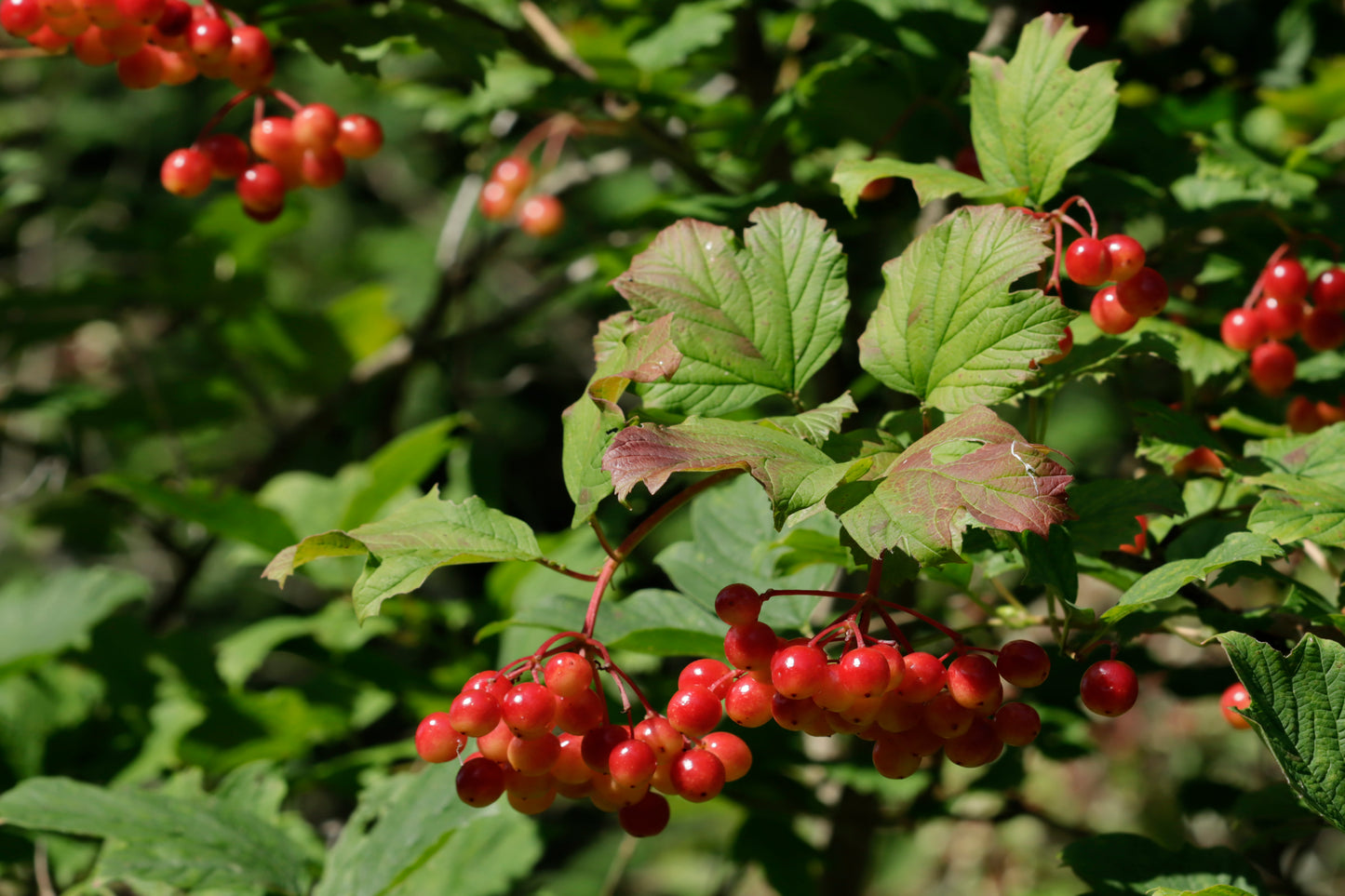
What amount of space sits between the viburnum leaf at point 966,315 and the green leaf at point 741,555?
250mm

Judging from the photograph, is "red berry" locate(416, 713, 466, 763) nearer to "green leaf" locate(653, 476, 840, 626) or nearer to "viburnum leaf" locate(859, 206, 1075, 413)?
"green leaf" locate(653, 476, 840, 626)

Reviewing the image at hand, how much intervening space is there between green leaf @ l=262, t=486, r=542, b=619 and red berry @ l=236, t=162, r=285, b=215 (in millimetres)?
784

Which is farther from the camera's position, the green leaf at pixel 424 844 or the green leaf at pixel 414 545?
the green leaf at pixel 424 844

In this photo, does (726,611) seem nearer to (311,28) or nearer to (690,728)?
(690,728)

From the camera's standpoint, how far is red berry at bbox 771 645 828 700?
2.50 ft

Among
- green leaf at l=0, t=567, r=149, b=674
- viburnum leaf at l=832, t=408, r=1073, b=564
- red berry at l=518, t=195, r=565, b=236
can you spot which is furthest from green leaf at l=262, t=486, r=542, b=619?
red berry at l=518, t=195, r=565, b=236

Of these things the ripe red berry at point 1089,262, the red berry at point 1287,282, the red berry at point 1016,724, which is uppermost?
the ripe red berry at point 1089,262

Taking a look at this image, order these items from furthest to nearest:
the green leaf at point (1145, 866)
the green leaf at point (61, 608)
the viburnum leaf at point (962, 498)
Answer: the green leaf at point (61, 608) → the green leaf at point (1145, 866) → the viburnum leaf at point (962, 498)

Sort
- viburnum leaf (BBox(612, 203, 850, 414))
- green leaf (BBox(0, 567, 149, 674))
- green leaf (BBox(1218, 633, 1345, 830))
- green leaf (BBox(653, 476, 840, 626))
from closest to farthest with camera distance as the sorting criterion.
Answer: green leaf (BBox(1218, 633, 1345, 830)) → viburnum leaf (BBox(612, 203, 850, 414)) → green leaf (BBox(653, 476, 840, 626)) → green leaf (BBox(0, 567, 149, 674))

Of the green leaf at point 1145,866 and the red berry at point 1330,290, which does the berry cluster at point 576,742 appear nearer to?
the green leaf at point 1145,866

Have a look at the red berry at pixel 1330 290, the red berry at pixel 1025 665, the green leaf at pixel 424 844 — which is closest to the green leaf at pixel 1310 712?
the red berry at pixel 1025 665

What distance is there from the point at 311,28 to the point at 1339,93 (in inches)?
62.5

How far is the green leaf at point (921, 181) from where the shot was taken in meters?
0.96

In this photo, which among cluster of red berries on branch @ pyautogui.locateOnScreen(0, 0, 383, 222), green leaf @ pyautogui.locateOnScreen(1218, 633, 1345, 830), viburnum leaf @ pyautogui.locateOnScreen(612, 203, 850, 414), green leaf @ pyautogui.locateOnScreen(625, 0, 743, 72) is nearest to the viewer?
green leaf @ pyautogui.locateOnScreen(1218, 633, 1345, 830)
